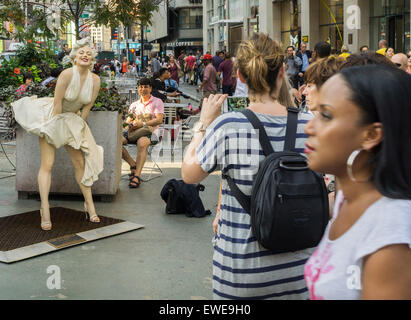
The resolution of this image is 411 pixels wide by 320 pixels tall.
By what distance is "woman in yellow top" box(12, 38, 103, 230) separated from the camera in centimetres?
661

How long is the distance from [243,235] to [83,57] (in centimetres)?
440

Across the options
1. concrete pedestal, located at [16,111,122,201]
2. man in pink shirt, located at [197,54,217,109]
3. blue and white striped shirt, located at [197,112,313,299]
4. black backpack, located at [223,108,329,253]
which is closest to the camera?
black backpack, located at [223,108,329,253]

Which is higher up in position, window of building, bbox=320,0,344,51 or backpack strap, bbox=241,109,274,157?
window of building, bbox=320,0,344,51

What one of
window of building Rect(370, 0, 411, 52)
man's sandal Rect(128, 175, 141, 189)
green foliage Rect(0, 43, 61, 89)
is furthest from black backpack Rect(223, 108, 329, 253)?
window of building Rect(370, 0, 411, 52)

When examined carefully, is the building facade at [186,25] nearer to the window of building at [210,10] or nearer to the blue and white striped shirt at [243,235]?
the window of building at [210,10]

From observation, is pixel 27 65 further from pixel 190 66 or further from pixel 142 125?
pixel 190 66

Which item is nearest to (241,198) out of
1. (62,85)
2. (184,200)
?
(62,85)

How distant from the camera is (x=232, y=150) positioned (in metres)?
2.73

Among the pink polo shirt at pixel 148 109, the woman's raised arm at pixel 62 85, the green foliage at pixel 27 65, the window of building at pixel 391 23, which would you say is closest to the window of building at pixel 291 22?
the window of building at pixel 391 23

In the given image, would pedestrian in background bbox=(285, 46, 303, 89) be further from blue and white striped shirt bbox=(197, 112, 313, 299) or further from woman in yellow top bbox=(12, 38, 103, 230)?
blue and white striped shirt bbox=(197, 112, 313, 299)

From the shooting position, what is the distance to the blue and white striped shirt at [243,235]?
8.80ft

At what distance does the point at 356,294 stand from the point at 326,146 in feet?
1.26

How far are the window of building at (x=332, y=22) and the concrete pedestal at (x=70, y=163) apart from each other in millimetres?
19617

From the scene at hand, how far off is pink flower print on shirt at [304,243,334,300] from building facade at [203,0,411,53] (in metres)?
13.1
